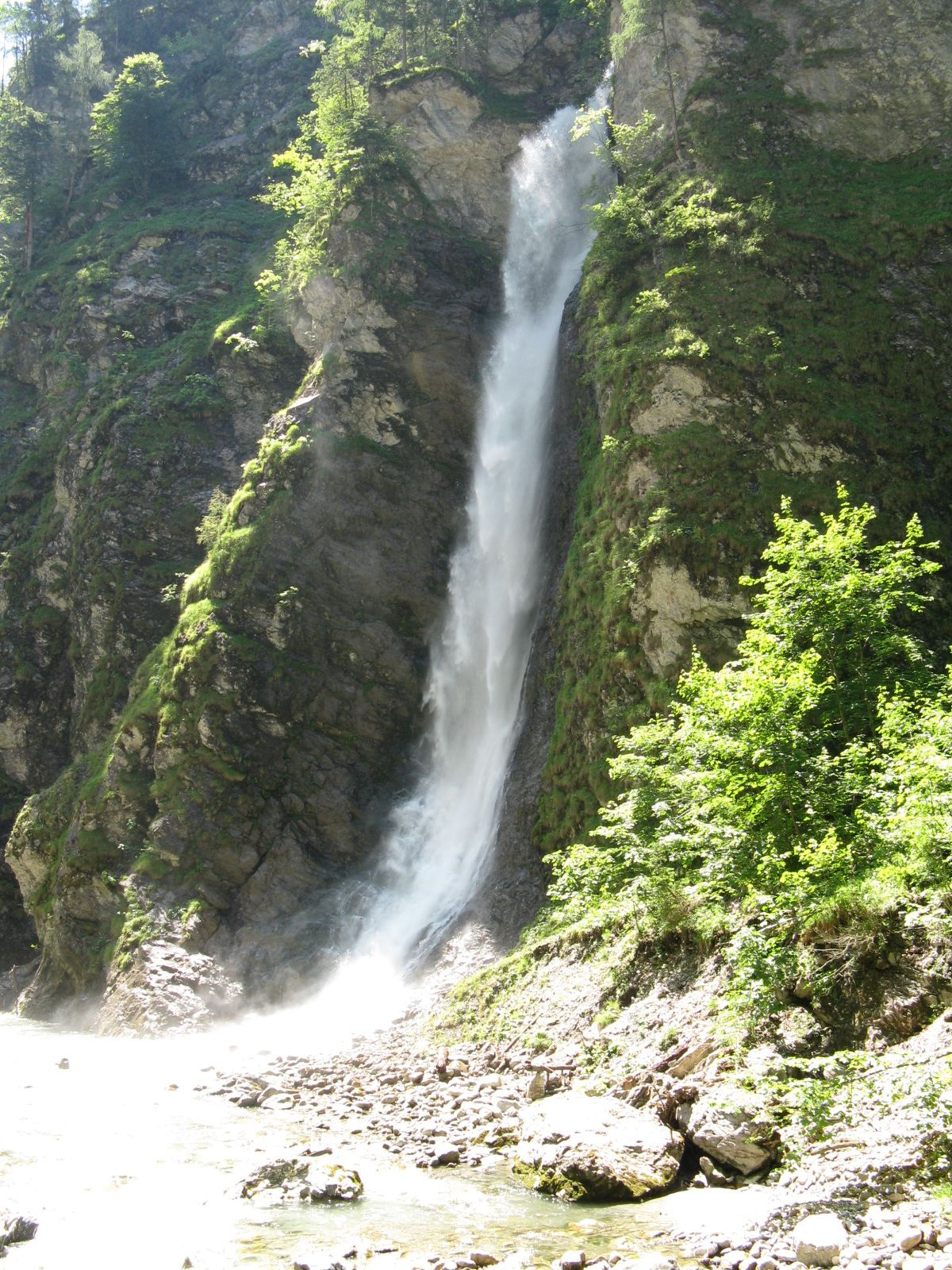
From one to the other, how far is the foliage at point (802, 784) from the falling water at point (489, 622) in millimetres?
8804

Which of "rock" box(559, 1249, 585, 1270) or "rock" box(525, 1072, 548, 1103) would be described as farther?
"rock" box(525, 1072, 548, 1103)

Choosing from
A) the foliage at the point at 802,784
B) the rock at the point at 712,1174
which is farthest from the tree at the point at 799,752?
the rock at the point at 712,1174

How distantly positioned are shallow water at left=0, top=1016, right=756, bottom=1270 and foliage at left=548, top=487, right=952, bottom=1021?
2.72 m

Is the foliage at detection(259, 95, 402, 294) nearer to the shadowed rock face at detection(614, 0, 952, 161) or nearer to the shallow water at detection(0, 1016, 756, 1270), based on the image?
the shadowed rock face at detection(614, 0, 952, 161)

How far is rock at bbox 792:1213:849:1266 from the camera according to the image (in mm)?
5891

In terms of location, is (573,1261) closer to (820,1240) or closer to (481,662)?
(820,1240)

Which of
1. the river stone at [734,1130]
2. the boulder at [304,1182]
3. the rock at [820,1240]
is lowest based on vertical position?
the boulder at [304,1182]

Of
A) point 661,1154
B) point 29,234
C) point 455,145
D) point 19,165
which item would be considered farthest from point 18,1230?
point 19,165

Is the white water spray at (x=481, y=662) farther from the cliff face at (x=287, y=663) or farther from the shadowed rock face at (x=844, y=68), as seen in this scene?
the shadowed rock face at (x=844, y=68)

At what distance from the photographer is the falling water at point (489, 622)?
76.8ft

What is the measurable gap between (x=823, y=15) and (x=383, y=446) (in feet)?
59.0

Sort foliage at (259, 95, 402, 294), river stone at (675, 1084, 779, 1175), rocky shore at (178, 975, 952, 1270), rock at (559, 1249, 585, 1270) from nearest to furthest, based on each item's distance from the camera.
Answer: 1. rocky shore at (178, 975, 952, 1270)
2. rock at (559, 1249, 585, 1270)
3. river stone at (675, 1084, 779, 1175)
4. foliage at (259, 95, 402, 294)

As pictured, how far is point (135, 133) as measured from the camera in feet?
173

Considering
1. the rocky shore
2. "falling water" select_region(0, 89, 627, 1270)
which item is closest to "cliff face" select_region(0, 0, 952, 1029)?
"falling water" select_region(0, 89, 627, 1270)
